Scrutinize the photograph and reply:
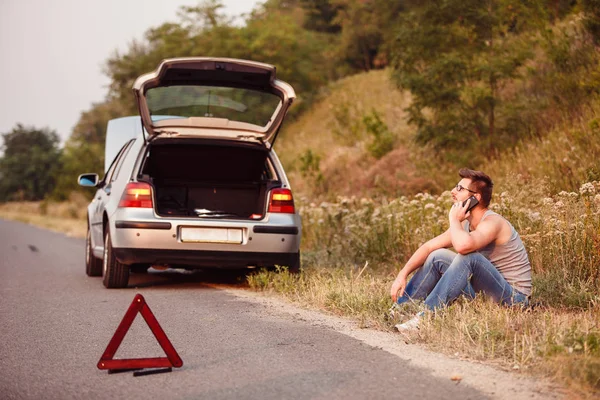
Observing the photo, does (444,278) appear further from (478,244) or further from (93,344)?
(93,344)

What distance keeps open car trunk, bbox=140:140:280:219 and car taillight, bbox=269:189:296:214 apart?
3.28 feet

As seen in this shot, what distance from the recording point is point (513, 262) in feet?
20.6

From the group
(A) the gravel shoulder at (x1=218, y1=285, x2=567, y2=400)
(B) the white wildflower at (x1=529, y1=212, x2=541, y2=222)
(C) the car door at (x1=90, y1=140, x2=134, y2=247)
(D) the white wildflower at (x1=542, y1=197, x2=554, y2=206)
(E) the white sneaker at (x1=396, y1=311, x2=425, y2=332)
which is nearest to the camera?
(A) the gravel shoulder at (x1=218, y1=285, x2=567, y2=400)

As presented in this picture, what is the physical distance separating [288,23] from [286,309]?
3957cm

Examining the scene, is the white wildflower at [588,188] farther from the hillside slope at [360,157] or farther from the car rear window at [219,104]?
the hillside slope at [360,157]

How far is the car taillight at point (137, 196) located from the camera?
897 cm

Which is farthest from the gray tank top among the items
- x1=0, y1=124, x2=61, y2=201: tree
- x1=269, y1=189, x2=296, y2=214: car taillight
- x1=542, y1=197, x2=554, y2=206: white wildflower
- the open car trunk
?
x1=0, y1=124, x2=61, y2=201: tree

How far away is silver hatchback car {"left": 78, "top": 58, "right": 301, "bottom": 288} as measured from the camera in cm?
891

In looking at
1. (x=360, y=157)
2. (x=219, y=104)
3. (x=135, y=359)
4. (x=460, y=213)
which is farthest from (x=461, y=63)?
(x=135, y=359)

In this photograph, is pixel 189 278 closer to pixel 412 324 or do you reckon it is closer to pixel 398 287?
pixel 398 287

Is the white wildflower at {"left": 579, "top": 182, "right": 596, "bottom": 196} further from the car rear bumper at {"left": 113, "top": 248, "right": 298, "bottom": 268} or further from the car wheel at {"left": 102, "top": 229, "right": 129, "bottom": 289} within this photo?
the car wheel at {"left": 102, "top": 229, "right": 129, "bottom": 289}

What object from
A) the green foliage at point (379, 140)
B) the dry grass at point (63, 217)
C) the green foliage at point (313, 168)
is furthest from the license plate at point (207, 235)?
the dry grass at point (63, 217)

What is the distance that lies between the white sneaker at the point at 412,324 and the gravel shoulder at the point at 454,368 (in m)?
0.08

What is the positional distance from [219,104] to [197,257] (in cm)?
195
